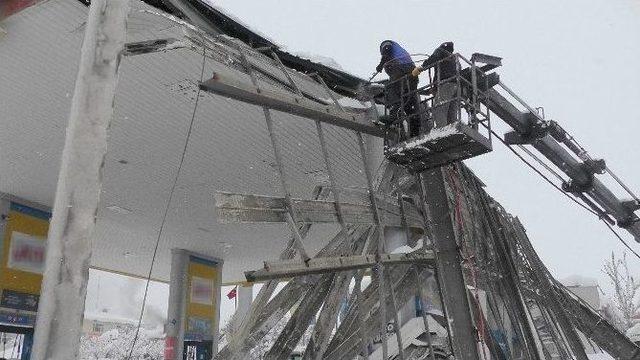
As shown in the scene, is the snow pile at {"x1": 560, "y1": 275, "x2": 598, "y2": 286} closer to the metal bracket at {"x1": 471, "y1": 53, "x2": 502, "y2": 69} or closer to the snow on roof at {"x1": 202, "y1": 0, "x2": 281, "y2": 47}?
the metal bracket at {"x1": 471, "y1": 53, "x2": 502, "y2": 69}

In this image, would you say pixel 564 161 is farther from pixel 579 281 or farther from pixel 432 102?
pixel 579 281

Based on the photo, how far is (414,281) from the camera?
307 inches

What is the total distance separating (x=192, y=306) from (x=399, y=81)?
1334cm

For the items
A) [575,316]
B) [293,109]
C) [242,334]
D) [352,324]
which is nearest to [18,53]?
[293,109]

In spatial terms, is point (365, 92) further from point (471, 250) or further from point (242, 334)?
point (242, 334)

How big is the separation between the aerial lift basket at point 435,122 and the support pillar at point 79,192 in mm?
3442

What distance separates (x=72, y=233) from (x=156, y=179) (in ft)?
29.7

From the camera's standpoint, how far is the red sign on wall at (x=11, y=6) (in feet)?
21.3

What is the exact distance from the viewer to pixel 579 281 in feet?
97.2

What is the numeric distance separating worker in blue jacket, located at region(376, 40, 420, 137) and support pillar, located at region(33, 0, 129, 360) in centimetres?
367

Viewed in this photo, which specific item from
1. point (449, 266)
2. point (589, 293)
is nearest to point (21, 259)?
point (449, 266)

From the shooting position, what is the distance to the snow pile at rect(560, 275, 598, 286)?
29.0m

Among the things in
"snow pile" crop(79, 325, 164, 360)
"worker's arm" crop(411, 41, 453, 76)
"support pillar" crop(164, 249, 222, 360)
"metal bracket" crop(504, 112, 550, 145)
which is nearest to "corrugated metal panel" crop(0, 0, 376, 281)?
"worker's arm" crop(411, 41, 453, 76)

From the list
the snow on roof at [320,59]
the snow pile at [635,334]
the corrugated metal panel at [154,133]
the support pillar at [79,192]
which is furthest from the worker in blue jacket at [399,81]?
the snow pile at [635,334]
